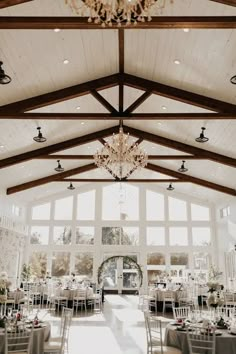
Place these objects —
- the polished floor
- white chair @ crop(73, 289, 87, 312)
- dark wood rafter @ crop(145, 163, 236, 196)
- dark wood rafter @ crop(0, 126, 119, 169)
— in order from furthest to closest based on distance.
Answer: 1. dark wood rafter @ crop(145, 163, 236, 196)
2. white chair @ crop(73, 289, 87, 312)
3. dark wood rafter @ crop(0, 126, 119, 169)
4. the polished floor

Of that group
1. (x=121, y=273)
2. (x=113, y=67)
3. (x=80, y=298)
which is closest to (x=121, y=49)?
(x=113, y=67)

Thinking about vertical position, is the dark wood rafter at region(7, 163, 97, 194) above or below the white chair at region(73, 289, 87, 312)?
above

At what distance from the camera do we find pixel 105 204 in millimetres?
17156

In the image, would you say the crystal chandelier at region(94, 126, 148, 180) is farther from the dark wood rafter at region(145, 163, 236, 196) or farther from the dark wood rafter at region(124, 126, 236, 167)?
the dark wood rafter at region(145, 163, 236, 196)

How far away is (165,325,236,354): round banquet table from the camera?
4.70 m

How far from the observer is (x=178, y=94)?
25.5ft

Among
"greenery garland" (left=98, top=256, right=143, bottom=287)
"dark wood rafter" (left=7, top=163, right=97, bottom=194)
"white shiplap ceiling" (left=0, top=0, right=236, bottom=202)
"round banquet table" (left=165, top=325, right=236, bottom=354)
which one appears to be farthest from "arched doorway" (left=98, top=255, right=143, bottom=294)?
"round banquet table" (left=165, top=325, right=236, bottom=354)

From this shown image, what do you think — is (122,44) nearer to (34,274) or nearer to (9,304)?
(9,304)

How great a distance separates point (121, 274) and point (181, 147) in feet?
27.8

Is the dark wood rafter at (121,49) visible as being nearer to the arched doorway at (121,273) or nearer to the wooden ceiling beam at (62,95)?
the wooden ceiling beam at (62,95)

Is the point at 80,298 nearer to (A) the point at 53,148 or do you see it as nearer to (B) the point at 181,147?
(A) the point at 53,148

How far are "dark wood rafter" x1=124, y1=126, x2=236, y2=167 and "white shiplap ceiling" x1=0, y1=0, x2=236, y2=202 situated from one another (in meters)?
0.21

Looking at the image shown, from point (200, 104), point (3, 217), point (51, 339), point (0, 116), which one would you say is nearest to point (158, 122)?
point (200, 104)

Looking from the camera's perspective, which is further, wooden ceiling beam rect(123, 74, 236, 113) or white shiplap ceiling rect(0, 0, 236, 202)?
wooden ceiling beam rect(123, 74, 236, 113)
